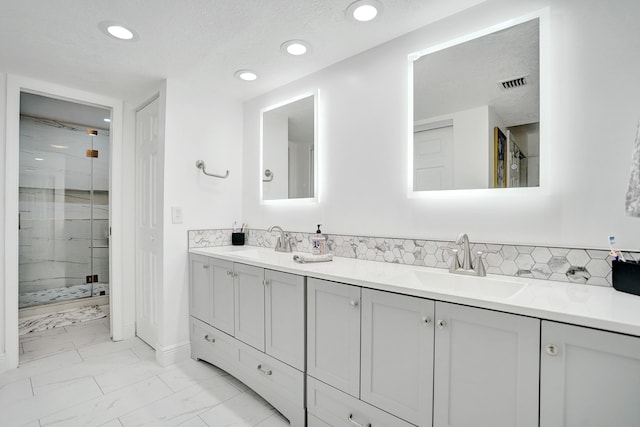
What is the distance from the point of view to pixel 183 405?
6.18 ft

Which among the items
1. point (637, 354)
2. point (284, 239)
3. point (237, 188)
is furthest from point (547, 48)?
point (237, 188)

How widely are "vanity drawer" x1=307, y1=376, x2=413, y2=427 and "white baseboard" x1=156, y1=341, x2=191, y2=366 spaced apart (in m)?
1.37

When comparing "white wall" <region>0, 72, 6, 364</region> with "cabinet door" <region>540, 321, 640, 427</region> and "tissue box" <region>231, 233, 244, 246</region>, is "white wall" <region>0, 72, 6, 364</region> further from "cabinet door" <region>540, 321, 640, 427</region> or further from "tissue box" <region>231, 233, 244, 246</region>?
"cabinet door" <region>540, 321, 640, 427</region>

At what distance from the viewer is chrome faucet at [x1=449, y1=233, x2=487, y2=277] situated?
146 cm

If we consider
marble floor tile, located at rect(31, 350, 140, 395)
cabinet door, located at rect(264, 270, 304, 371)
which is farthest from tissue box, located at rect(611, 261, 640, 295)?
marble floor tile, located at rect(31, 350, 140, 395)

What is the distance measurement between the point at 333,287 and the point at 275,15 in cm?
146

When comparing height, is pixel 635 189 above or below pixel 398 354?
above

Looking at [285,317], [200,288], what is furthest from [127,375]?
[285,317]

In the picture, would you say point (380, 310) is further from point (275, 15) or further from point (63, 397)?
point (63, 397)

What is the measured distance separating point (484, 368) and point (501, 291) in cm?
43

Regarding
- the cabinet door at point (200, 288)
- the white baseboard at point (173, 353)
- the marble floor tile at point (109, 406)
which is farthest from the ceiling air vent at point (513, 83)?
the white baseboard at point (173, 353)

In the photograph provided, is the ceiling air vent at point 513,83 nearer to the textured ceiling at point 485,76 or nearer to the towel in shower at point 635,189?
the textured ceiling at point 485,76

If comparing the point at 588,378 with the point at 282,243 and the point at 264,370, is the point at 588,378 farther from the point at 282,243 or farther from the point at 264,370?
the point at 282,243

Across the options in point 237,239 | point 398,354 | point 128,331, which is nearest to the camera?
point 398,354
